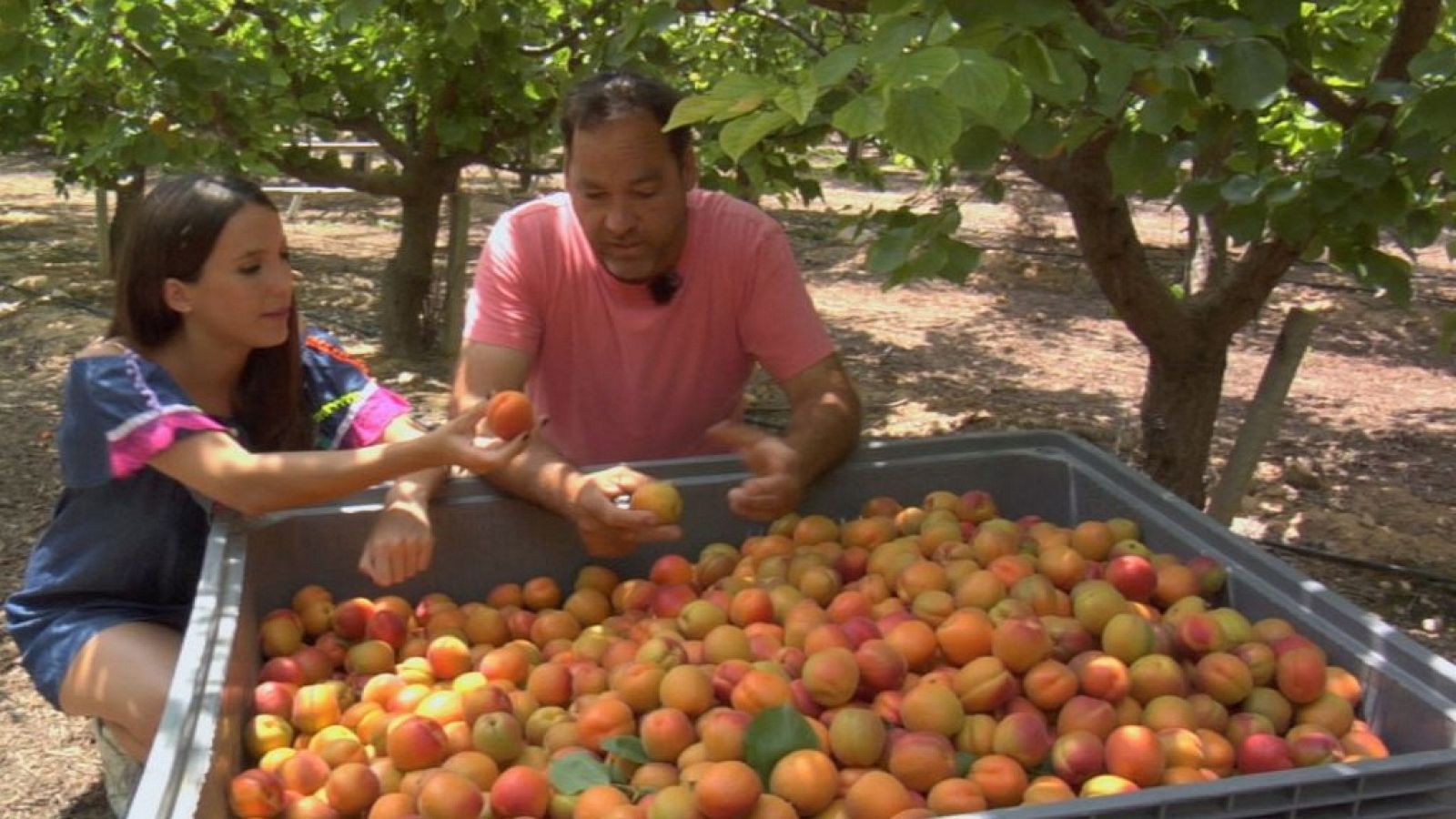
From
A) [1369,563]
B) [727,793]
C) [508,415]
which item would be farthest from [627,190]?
[1369,563]

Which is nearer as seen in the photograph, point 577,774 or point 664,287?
point 577,774

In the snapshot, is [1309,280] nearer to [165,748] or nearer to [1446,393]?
[1446,393]

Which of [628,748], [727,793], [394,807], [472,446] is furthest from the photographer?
[472,446]

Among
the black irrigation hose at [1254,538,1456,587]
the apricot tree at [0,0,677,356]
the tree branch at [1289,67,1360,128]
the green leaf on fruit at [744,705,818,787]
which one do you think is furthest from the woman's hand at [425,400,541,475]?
the black irrigation hose at [1254,538,1456,587]

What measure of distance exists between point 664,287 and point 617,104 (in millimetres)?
414

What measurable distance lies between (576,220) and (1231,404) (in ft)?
15.9

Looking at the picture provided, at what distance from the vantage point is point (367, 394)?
2.67 m

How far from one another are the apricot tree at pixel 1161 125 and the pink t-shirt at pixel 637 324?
327 millimetres

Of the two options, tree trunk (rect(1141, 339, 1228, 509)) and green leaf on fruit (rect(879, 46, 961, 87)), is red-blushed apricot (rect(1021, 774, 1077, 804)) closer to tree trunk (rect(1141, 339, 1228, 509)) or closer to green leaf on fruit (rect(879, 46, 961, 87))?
green leaf on fruit (rect(879, 46, 961, 87))

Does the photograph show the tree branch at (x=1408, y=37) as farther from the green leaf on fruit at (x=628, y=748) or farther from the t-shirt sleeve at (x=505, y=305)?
the green leaf on fruit at (x=628, y=748)

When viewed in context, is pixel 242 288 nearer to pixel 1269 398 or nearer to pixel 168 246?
pixel 168 246

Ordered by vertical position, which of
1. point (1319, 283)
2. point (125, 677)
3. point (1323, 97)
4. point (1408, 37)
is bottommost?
point (125, 677)

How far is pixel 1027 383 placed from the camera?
7.18 metres

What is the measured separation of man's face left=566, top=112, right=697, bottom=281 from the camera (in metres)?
2.58
